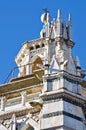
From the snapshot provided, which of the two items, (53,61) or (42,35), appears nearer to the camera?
(53,61)

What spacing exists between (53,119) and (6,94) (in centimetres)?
214

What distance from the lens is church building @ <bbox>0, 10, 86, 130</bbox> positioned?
47.8 ft

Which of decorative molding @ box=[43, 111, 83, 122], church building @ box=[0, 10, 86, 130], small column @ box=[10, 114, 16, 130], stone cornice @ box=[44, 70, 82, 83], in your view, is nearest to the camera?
decorative molding @ box=[43, 111, 83, 122]

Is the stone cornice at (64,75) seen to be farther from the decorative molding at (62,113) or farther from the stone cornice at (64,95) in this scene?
the decorative molding at (62,113)

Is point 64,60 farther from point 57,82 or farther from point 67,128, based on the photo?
point 67,128

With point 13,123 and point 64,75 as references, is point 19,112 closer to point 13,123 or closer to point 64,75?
point 13,123

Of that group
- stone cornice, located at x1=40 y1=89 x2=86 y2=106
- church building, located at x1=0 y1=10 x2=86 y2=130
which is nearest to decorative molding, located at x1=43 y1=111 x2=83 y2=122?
church building, located at x1=0 y1=10 x2=86 y2=130

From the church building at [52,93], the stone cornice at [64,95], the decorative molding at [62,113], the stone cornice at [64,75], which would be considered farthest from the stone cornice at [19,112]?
the stone cornice at [64,75]

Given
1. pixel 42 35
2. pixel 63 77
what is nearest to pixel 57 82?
pixel 63 77

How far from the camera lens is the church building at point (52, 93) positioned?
14.6 m

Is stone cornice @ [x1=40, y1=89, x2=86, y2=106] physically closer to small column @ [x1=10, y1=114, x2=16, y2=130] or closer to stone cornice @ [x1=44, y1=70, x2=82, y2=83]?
stone cornice @ [x1=44, y1=70, x2=82, y2=83]

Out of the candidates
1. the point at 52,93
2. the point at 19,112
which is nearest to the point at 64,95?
the point at 52,93

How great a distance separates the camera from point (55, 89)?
14.9 meters

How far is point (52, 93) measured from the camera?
48.6 feet
